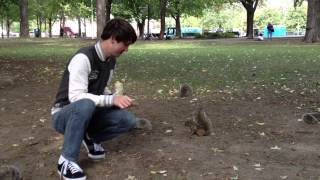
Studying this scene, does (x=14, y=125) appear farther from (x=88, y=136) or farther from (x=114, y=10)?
(x=114, y=10)

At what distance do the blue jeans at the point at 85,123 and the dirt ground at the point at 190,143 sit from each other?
11.9 inches

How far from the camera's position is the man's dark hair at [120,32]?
4.02 m

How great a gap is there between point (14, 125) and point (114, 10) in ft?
184

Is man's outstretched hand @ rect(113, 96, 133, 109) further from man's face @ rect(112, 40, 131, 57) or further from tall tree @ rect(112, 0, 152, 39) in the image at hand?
tall tree @ rect(112, 0, 152, 39)

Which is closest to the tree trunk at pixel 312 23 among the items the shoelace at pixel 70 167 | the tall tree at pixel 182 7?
the shoelace at pixel 70 167

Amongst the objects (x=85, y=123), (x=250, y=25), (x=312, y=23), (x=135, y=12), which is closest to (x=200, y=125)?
(x=85, y=123)

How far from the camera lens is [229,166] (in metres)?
4.54

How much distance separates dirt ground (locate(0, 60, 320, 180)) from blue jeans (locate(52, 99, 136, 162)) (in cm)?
30

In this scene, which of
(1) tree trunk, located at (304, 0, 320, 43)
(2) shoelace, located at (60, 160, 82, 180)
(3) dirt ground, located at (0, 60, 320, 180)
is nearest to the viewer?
(2) shoelace, located at (60, 160, 82, 180)

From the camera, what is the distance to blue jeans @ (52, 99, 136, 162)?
4.09 metres

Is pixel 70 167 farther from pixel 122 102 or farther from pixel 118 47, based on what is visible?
pixel 118 47

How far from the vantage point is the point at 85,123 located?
4.16m

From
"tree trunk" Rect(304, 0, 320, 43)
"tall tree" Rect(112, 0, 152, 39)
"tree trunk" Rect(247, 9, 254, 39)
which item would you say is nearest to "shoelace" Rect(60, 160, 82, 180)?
"tree trunk" Rect(304, 0, 320, 43)

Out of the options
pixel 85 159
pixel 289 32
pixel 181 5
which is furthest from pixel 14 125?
pixel 289 32
